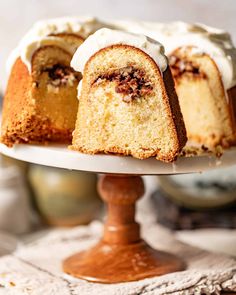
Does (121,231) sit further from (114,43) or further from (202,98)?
(114,43)

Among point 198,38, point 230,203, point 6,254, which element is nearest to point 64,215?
point 6,254

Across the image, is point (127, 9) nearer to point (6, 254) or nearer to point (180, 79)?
point (180, 79)

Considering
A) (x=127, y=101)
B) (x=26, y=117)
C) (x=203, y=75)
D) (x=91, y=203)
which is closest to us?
(x=127, y=101)

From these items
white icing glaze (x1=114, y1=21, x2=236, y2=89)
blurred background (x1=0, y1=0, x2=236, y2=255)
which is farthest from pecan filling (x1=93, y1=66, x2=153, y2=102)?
blurred background (x1=0, y1=0, x2=236, y2=255)

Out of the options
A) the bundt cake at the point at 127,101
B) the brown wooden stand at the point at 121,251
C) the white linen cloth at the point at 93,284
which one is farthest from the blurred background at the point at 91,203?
the bundt cake at the point at 127,101

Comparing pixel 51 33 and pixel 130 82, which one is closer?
pixel 130 82

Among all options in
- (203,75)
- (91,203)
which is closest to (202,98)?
(203,75)
